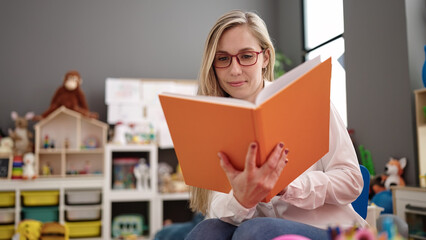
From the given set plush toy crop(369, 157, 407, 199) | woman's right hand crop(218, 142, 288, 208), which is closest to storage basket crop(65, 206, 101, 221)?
plush toy crop(369, 157, 407, 199)

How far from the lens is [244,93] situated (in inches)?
43.9

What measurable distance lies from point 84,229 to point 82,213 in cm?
13

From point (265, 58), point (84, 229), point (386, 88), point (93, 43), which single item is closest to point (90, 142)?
point (84, 229)

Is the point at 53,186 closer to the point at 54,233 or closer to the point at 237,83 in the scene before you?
the point at 54,233

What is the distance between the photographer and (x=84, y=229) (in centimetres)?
311

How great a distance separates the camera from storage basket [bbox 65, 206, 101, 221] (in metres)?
3.11

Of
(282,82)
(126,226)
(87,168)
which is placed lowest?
(126,226)

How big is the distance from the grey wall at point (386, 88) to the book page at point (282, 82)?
4.68 ft

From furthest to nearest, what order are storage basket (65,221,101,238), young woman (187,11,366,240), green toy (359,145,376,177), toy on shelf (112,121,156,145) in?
toy on shelf (112,121,156,145), storage basket (65,221,101,238), green toy (359,145,376,177), young woman (187,11,366,240)

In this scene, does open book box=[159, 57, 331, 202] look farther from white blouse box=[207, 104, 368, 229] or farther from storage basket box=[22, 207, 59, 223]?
storage basket box=[22, 207, 59, 223]

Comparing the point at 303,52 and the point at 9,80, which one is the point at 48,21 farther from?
the point at 303,52

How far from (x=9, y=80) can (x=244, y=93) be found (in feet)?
9.95

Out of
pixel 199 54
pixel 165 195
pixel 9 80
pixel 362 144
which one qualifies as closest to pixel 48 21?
pixel 9 80

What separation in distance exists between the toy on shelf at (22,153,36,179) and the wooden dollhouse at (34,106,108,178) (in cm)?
12
